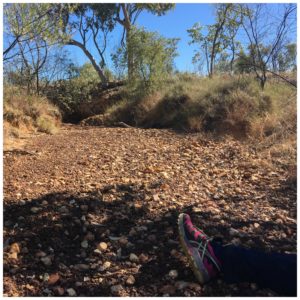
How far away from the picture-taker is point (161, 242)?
8.61ft

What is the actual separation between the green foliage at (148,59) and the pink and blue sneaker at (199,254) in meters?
7.73

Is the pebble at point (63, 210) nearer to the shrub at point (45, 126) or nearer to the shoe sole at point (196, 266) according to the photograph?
the shoe sole at point (196, 266)

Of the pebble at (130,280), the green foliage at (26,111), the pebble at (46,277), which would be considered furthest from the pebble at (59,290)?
the green foliage at (26,111)

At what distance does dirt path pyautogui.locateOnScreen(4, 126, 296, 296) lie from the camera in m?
2.19

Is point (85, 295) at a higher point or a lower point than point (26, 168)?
lower

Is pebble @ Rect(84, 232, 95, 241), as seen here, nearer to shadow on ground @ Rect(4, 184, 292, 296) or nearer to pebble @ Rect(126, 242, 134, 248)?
shadow on ground @ Rect(4, 184, 292, 296)

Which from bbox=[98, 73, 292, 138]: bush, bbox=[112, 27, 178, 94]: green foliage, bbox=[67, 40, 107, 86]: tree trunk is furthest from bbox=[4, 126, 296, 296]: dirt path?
bbox=[67, 40, 107, 86]: tree trunk

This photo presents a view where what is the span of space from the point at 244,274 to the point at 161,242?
70cm

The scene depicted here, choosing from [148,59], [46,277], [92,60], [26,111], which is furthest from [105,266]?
[92,60]

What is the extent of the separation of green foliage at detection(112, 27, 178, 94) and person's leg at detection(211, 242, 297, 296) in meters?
7.98

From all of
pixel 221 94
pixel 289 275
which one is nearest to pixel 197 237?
pixel 289 275

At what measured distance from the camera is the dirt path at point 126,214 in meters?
2.19

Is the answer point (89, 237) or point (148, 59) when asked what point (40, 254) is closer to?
point (89, 237)

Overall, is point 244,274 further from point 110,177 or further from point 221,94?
point 221,94
